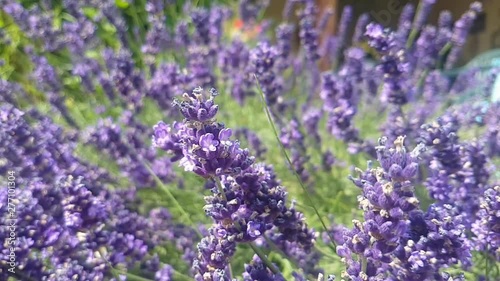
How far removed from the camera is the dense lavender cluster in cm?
94

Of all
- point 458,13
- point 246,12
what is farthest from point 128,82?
point 458,13

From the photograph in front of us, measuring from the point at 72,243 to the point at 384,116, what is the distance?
185 cm

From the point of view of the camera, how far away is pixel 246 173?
3.34 feet

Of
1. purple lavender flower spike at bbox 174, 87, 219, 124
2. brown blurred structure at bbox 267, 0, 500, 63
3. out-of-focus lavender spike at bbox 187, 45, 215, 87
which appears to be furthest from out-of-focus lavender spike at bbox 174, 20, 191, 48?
purple lavender flower spike at bbox 174, 87, 219, 124

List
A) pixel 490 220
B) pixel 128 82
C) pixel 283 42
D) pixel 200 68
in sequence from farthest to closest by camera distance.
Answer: pixel 283 42 < pixel 200 68 < pixel 128 82 < pixel 490 220

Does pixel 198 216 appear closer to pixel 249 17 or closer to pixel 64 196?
Result: pixel 64 196

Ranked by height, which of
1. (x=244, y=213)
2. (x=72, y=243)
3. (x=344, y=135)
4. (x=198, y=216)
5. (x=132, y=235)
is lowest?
(x=244, y=213)

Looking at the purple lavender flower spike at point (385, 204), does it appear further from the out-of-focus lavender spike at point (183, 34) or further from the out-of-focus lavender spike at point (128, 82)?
the out-of-focus lavender spike at point (183, 34)

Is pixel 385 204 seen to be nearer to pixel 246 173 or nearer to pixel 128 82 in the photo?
pixel 246 173

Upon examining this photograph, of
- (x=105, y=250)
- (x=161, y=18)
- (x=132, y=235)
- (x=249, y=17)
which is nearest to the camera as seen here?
(x=105, y=250)

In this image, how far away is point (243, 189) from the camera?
103 centimetres

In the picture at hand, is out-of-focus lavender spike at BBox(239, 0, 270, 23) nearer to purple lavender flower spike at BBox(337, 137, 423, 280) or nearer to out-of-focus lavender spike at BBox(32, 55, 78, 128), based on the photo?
out-of-focus lavender spike at BBox(32, 55, 78, 128)

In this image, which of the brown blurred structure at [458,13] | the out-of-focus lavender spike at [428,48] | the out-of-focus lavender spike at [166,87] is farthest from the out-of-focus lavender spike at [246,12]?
the out-of-focus lavender spike at [166,87]

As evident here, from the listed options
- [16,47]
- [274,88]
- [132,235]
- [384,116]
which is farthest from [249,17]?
[132,235]
